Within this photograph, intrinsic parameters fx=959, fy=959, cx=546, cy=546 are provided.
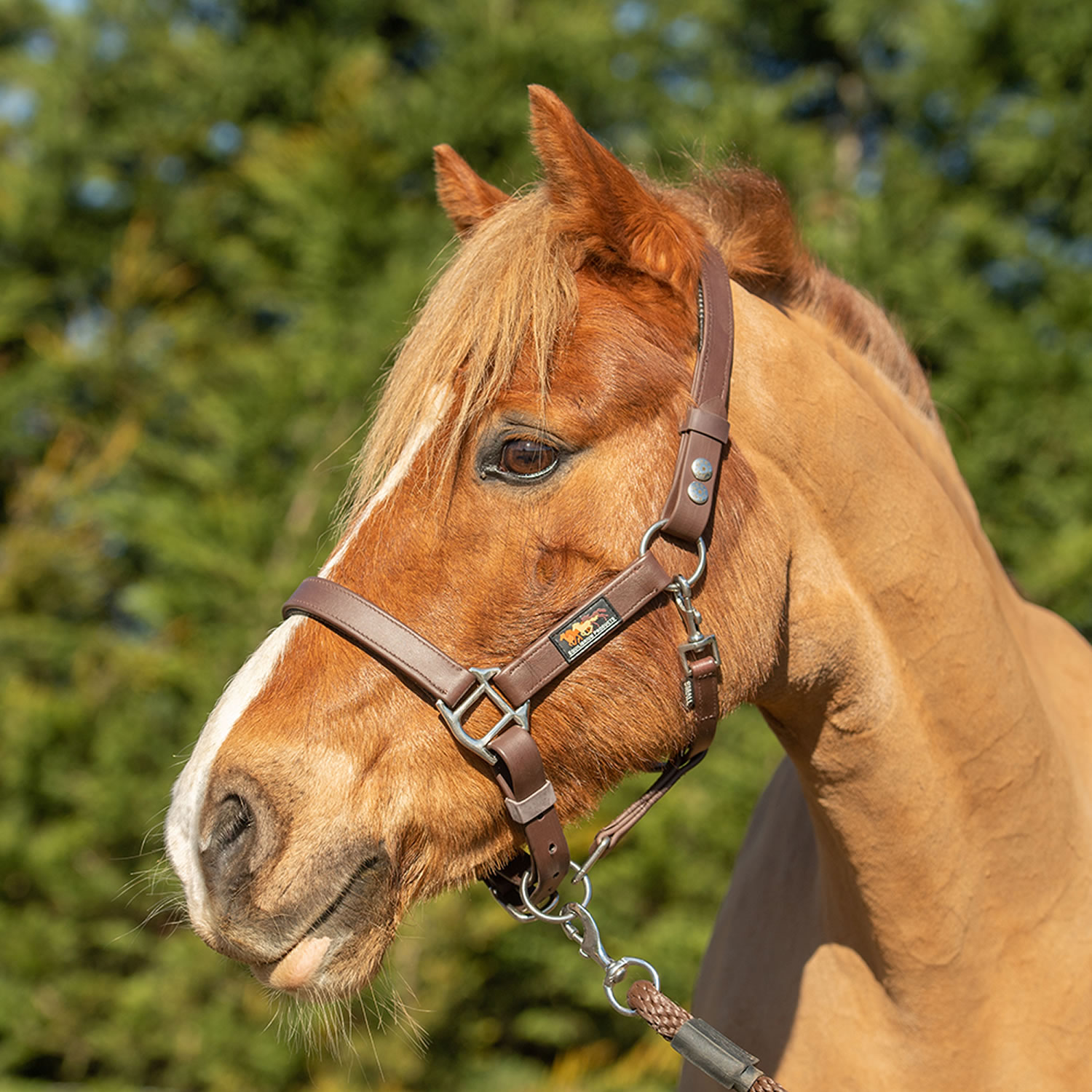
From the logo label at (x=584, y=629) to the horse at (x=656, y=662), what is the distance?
14mm

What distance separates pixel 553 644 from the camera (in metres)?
1.40

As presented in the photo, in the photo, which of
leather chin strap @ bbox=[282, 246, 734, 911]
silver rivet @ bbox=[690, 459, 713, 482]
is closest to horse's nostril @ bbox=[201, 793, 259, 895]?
leather chin strap @ bbox=[282, 246, 734, 911]

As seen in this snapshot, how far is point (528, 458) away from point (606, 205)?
410 millimetres

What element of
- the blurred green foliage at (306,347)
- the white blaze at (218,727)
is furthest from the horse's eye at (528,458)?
the blurred green foliage at (306,347)

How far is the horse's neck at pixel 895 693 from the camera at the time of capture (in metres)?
1.54

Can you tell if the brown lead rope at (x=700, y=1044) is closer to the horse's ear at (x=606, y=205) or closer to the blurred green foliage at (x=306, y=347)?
the horse's ear at (x=606, y=205)

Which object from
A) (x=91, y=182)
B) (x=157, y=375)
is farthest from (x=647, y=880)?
(x=91, y=182)

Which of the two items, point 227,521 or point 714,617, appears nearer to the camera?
point 714,617

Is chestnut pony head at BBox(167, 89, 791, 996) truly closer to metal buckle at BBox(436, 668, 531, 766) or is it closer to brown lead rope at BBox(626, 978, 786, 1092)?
metal buckle at BBox(436, 668, 531, 766)

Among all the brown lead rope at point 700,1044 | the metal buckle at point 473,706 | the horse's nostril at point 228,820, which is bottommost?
the brown lead rope at point 700,1044

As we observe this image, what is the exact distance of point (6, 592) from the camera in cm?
469

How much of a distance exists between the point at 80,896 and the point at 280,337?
2.82 metres

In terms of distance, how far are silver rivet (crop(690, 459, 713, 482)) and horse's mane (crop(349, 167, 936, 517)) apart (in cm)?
25

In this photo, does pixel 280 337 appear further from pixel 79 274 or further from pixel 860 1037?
pixel 860 1037
